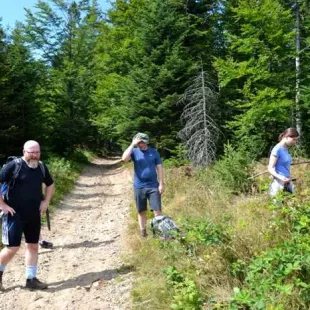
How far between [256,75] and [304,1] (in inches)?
187

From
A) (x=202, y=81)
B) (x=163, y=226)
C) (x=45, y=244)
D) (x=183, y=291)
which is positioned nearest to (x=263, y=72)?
(x=202, y=81)

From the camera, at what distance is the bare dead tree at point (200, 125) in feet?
48.7

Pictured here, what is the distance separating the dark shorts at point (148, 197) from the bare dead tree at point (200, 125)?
7337 millimetres

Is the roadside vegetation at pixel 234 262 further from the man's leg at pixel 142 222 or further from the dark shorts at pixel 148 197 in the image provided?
the dark shorts at pixel 148 197

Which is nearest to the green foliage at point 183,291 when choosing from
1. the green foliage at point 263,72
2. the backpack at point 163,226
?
the backpack at point 163,226

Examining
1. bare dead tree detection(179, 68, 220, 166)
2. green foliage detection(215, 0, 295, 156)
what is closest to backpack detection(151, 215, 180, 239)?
bare dead tree detection(179, 68, 220, 166)

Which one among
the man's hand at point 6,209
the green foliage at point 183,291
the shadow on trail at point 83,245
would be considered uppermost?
the man's hand at point 6,209

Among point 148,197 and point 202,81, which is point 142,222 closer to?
point 148,197

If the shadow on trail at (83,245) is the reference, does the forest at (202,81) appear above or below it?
above

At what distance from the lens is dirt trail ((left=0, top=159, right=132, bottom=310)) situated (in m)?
5.22

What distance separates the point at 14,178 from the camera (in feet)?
17.9

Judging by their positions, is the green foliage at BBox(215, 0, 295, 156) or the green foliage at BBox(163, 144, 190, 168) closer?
the green foliage at BBox(163, 144, 190, 168)

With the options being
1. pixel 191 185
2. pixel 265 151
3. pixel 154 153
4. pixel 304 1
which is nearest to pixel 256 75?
pixel 265 151

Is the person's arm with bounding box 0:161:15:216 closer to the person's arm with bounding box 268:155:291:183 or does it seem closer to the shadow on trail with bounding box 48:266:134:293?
the shadow on trail with bounding box 48:266:134:293
